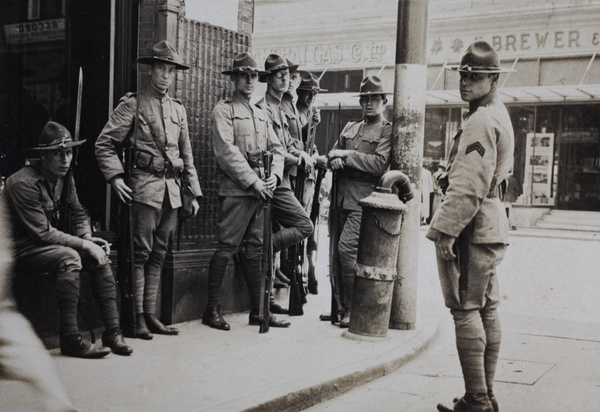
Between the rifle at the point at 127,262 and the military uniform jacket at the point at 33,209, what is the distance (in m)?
0.65

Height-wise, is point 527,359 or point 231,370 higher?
point 231,370

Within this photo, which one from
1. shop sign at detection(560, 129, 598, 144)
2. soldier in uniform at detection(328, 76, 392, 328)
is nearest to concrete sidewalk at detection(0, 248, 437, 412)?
soldier in uniform at detection(328, 76, 392, 328)

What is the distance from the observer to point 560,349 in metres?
7.32

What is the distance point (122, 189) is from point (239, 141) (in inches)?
53.9

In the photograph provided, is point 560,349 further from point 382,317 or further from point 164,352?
point 164,352

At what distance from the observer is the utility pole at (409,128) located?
7426mm

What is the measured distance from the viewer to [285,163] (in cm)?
802

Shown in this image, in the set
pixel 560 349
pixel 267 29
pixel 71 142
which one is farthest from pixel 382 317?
pixel 267 29

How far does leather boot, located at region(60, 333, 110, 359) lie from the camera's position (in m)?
5.72

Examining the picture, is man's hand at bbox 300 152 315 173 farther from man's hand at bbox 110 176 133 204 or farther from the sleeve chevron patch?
the sleeve chevron patch

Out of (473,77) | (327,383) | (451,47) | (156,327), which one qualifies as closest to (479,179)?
(473,77)

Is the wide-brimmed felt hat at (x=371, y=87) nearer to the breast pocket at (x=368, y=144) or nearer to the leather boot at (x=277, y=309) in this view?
the breast pocket at (x=368, y=144)

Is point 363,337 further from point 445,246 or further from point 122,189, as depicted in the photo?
point 122,189

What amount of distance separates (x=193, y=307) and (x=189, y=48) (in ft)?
7.84
